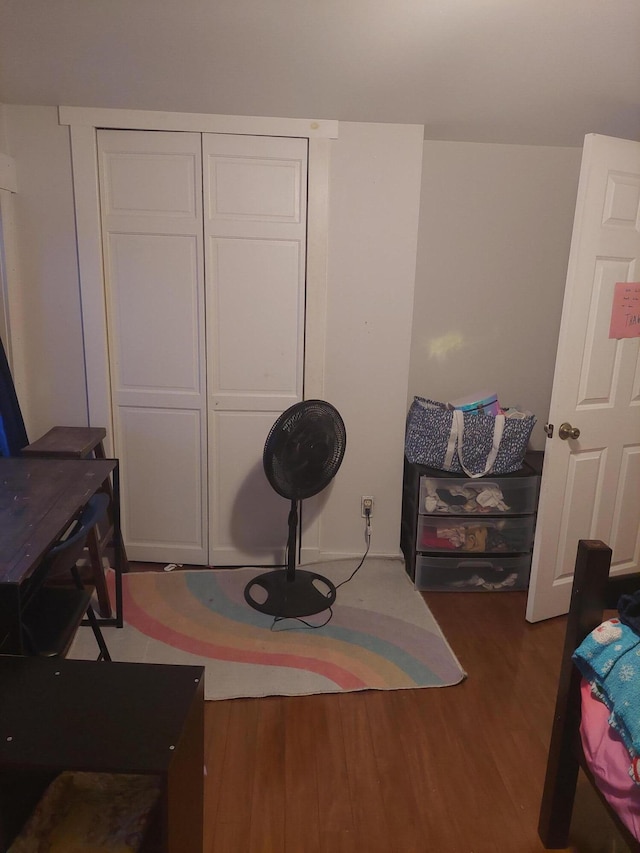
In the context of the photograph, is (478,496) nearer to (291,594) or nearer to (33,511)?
(291,594)

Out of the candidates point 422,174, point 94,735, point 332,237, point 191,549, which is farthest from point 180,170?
point 94,735

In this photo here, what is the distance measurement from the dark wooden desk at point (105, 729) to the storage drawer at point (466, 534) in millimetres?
1699

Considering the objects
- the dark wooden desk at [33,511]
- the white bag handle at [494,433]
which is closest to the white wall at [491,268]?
the white bag handle at [494,433]

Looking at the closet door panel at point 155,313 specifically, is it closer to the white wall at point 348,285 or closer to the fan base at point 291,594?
the white wall at point 348,285

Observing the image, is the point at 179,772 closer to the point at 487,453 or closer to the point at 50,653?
the point at 50,653

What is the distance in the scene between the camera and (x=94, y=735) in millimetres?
1122

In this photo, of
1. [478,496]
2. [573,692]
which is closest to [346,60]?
[478,496]

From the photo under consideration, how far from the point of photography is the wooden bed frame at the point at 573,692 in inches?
54.3

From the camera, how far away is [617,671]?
1265 mm

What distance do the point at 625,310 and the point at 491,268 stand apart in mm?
881

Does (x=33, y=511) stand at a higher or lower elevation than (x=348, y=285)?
lower

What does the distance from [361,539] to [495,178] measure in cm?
197

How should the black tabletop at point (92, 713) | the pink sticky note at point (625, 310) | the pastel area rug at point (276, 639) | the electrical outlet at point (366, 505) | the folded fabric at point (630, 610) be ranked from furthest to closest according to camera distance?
1. the electrical outlet at point (366, 505)
2. the pink sticky note at point (625, 310)
3. the pastel area rug at point (276, 639)
4. the folded fabric at point (630, 610)
5. the black tabletop at point (92, 713)

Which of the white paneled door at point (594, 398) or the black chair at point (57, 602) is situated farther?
the white paneled door at point (594, 398)
